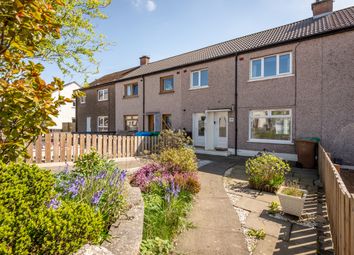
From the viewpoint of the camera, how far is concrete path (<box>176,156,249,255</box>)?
10.4 feet

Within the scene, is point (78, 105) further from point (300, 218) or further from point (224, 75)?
point (300, 218)

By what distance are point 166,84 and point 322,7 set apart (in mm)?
10623

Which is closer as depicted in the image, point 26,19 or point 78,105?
point 26,19

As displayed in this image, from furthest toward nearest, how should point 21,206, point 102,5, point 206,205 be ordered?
point 102,5 → point 206,205 → point 21,206

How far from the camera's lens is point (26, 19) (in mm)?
2064

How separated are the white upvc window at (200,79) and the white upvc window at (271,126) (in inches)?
148

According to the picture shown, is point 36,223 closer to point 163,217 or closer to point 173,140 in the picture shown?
point 163,217

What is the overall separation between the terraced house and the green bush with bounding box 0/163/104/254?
10606 millimetres

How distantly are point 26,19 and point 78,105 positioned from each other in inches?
1001

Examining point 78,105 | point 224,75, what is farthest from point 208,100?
point 78,105

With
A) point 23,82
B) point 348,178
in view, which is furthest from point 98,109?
point 23,82

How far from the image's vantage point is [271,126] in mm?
11258

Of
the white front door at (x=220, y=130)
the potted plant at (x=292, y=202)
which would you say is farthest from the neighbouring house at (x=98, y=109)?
the potted plant at (x=292, y=202)

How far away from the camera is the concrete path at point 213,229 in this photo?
318 centimetres
